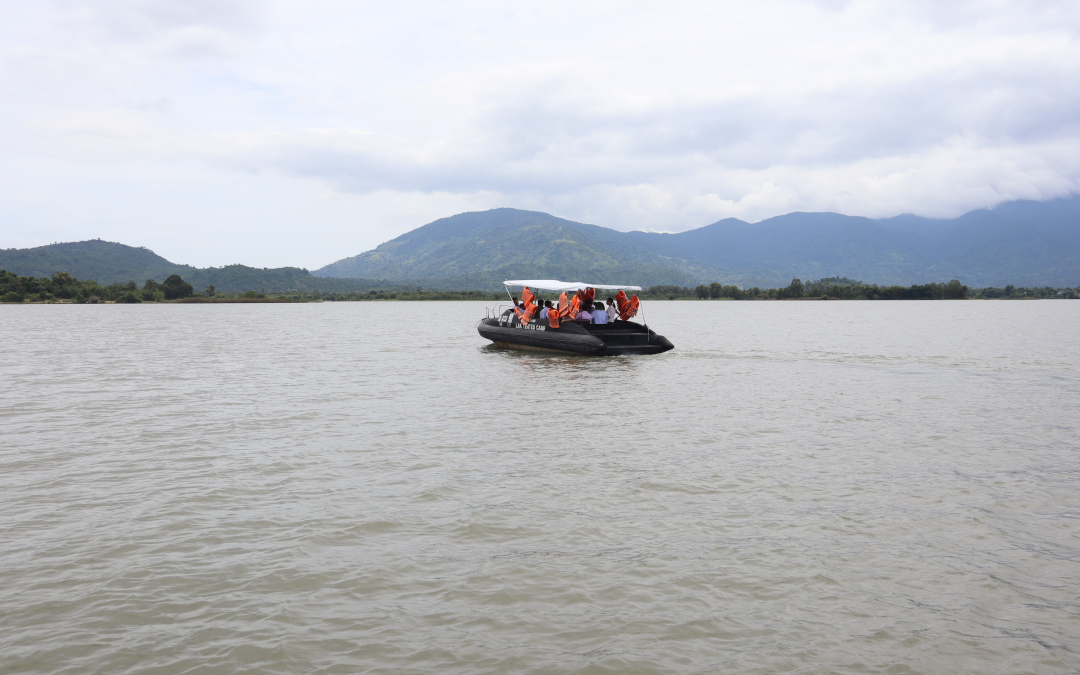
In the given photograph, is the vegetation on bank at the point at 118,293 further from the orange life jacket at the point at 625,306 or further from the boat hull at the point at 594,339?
the orange life jacket at the point at 625,306

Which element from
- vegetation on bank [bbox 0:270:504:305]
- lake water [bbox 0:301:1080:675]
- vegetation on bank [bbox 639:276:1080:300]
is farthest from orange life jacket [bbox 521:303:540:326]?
vegetation on bank [bbox 0:270:504:305]

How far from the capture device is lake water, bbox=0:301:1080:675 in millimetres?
5055

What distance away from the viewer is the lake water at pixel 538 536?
505 centimetres

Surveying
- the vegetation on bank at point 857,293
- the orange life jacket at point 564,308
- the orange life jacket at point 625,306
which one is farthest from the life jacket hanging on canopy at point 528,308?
the vegetation on bank at point 857,293

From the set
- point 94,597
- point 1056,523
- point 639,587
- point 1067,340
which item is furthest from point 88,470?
point 1067,340

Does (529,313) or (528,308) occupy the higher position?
(528,308)

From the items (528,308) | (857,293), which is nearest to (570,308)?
(528,308)

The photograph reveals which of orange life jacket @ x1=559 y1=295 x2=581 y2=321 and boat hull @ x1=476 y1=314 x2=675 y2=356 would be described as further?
orange life jacket @ x1=559 y1=295 x2=581 y2=321

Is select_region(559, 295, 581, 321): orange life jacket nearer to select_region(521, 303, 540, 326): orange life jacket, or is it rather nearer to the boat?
Result: the boat

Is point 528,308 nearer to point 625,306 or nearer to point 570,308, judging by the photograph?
point 570,308

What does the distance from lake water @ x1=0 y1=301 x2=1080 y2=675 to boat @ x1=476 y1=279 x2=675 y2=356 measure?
11000 millimetres

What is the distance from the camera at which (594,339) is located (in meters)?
27.2

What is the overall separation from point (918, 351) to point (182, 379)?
3302 cm

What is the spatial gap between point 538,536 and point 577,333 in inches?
818
